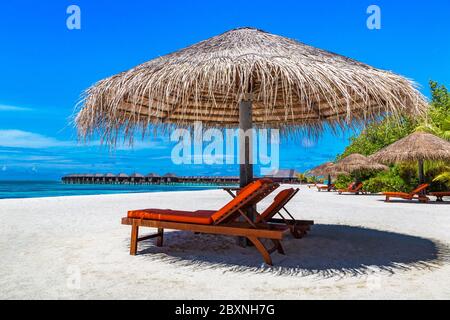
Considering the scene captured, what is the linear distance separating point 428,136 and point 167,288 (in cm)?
1385

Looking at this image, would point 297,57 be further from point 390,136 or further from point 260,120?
point 390,136

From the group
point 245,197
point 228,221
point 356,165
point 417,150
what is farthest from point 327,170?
point 245,197

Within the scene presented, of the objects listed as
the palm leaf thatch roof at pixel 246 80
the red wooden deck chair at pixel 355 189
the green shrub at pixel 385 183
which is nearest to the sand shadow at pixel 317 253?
the palm leaf thatch roof at pixel 246 80

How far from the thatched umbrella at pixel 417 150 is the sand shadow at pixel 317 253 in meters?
8.64

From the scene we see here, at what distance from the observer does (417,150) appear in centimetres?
1353

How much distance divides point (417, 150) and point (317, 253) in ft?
35.3

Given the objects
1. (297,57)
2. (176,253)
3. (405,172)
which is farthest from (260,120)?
(405,172)

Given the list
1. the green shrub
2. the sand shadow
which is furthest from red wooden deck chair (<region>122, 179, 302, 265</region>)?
the green shrub

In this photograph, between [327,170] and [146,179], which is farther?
[146,179]

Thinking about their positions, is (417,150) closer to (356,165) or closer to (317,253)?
(356,165)

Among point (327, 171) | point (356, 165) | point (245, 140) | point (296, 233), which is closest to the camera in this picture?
point (245, 140)

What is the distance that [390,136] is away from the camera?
23719mm

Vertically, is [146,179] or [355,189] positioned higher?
[355,189]

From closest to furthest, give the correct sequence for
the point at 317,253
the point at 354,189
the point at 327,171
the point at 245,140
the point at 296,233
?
the point at 317,253
the point at 245,140
the point at 296,233
the point at 354,189
the point at 327,171
